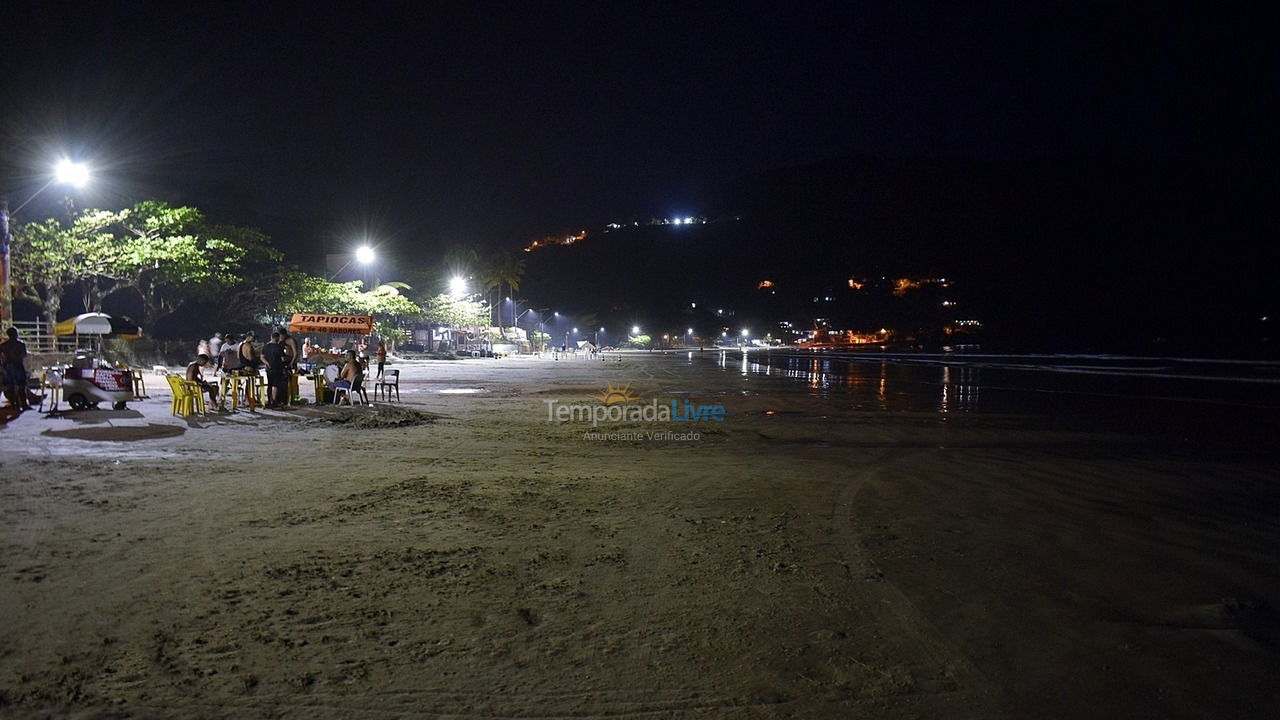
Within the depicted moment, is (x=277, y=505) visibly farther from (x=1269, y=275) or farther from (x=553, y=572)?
(x=1269, y=275)

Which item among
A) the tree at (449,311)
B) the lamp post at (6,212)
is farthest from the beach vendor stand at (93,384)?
the tree at (449,311)

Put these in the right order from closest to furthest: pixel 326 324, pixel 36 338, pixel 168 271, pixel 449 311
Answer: pixel 36 338
pixel 326 324
pixel 168 271
pixel 449 311

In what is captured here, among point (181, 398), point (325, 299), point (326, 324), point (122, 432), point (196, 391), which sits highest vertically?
point (325, 299)

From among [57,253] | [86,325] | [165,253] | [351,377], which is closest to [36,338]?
[86,325]

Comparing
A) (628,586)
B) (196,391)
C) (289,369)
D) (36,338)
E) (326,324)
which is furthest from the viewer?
(326,324)

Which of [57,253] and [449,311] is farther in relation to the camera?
[449,311]

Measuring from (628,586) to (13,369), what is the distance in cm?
1605

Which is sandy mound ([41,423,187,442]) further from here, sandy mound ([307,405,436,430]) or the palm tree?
the palm tree

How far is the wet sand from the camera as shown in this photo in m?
3.23

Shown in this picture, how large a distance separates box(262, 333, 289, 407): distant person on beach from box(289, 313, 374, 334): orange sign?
11.9 meters

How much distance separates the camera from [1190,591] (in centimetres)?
456

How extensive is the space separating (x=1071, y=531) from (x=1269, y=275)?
138707mm

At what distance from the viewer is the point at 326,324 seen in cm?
2714

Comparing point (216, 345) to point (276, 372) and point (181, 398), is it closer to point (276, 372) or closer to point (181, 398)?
point (276, 372)
